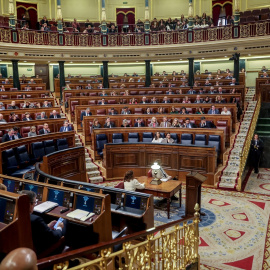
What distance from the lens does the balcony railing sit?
13008mm

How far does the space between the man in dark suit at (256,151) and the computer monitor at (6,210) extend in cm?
686

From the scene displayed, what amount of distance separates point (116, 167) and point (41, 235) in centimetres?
480

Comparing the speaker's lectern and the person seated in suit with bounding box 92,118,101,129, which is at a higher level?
the person seated in suit with bounding box 92,118,101,129

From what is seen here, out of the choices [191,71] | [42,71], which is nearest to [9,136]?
[191,71]

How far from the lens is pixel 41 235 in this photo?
276 centimetres

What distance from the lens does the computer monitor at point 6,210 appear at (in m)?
2.64

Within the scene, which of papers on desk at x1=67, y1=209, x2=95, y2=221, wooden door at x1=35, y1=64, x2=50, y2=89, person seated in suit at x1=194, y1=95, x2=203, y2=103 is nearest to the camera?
papers on desk at x1=67, y1=209, x2=95, y2=221

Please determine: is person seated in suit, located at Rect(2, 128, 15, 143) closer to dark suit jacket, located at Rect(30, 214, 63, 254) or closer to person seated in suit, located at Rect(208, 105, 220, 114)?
dark suit jacket, located at Rect(30, 214, 63, 254)

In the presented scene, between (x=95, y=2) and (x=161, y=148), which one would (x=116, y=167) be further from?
(x=95, y=2)

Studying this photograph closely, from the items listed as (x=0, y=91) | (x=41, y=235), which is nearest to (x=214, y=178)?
(x=41, y=235)

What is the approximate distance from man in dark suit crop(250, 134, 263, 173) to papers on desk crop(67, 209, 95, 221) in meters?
5.87

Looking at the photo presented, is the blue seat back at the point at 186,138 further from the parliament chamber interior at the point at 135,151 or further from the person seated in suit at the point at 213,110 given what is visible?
the person seated in suit at the point at 213,110

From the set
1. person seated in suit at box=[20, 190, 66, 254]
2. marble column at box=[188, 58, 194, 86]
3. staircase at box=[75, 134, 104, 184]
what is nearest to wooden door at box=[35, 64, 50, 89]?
marble column at box=[188, 58, 194, 86]

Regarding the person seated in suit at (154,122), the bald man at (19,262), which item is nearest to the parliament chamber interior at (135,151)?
the bald man at (19,262)
